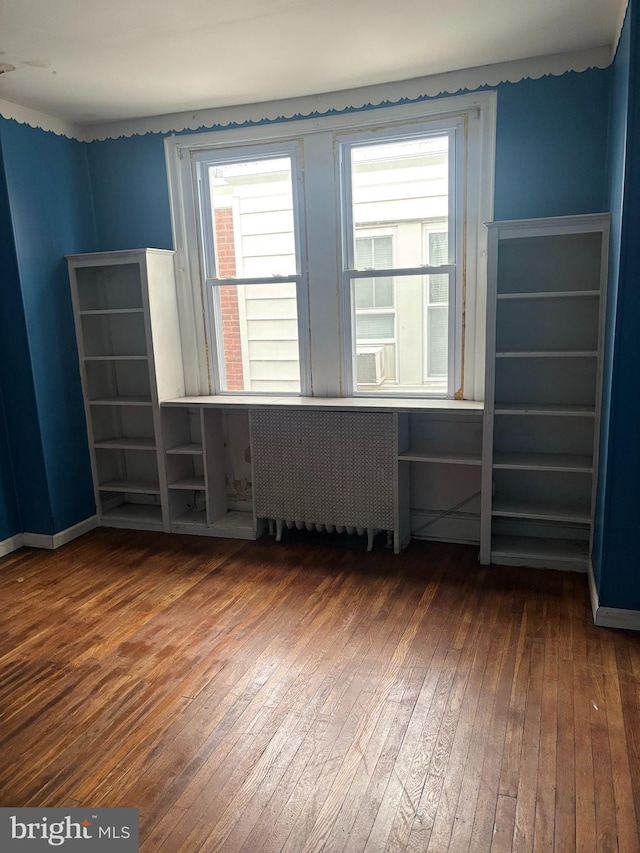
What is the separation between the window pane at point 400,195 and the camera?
392cm

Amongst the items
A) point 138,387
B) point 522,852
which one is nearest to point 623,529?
point 522,852

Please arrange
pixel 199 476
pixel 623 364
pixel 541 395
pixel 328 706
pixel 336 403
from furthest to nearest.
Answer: pixel 199 476
pixel 336 403
pixel 541 395
pixel 623 364
pixel 328 706

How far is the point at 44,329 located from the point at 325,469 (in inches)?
86.5

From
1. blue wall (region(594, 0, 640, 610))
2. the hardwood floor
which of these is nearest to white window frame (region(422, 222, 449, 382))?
blue wall (region(594, 0, 640, 610))

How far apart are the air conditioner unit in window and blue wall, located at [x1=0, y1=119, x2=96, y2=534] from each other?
7.00 feet

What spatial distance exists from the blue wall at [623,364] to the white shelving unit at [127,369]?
297 cm

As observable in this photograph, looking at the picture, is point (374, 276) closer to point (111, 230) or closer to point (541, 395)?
point (541, 395)

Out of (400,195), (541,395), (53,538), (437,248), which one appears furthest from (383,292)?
(53,538)

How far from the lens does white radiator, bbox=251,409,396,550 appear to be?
3.96m

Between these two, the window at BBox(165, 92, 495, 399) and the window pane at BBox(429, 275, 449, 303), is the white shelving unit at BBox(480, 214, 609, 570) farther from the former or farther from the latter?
the window pane at BBox(429, 275, 449, 303)

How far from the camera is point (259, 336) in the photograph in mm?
4539

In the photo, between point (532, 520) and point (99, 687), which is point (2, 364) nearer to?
point (99, 687)

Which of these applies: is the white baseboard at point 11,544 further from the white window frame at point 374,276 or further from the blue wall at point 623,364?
the blue wall at point 623,364

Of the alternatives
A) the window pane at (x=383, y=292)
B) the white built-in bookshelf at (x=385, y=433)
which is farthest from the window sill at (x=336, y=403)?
the window pane at (x=383, y=292)
